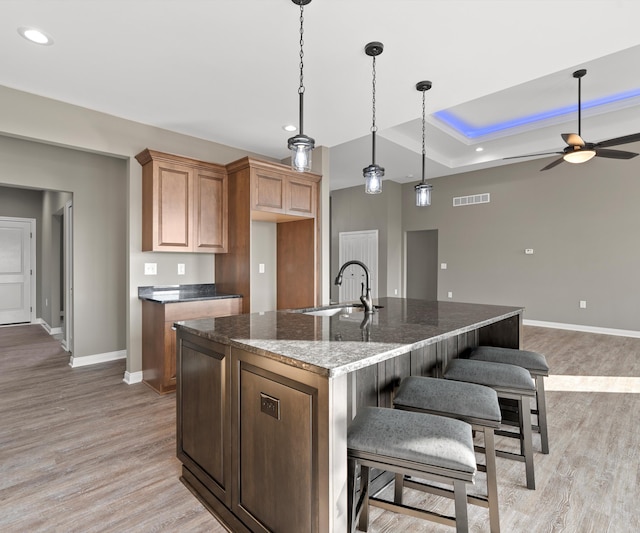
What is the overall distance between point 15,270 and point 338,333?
790 cm

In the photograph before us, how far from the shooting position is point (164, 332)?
3.34 m

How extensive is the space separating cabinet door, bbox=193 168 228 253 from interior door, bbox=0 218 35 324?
5.20m

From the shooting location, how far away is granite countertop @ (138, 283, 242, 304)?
364 cm

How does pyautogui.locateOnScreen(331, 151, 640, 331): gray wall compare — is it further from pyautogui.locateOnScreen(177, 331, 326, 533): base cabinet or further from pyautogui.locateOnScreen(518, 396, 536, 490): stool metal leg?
pyautogui.locateOnScreen(177, 331, 326, 533): base cabinet

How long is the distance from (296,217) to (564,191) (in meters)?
5.21

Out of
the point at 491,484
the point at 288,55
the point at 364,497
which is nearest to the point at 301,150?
the point at 288,55

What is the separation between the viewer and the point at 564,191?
6.43m

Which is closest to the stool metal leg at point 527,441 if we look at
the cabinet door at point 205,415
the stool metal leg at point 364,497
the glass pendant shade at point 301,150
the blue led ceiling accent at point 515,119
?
→ the stool metal leg at point 364,497

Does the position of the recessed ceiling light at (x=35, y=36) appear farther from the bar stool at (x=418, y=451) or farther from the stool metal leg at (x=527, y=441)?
the stool metal leg at (x=527, y=441)

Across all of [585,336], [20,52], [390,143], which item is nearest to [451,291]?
[585,336]

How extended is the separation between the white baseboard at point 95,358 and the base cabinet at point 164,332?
1120mm

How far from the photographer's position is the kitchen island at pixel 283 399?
1210 millimetres

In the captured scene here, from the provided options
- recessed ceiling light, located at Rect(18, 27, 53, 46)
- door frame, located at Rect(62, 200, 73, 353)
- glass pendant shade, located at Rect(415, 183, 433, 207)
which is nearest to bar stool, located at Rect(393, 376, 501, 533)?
glass pendant shade, located at Rect(415, 183, 433, 207)

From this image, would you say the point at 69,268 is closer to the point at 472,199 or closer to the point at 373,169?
the point at 373,169
